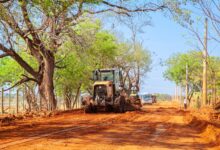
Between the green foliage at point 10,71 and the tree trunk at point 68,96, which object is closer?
the green foliage at point 10,71

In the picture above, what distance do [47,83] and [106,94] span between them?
441 cm

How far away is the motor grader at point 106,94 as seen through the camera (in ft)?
110

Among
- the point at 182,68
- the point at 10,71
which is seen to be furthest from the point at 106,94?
the point at 182,68

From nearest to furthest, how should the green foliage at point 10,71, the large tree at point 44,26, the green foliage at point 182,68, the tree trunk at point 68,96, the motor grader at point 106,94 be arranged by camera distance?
the large tree at point 44,26, the motor grader at point 106,94, the green foliage at point 10,71, the tree trunk at point 68,96, the green foliage at point 182,68

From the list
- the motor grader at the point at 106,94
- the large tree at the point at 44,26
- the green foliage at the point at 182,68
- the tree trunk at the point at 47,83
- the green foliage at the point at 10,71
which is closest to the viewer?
the large tree at the point at 44,26

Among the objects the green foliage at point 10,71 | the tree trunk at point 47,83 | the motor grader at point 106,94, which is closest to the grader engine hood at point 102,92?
the motor grader at point 106,94

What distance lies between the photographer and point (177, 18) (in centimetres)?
2617

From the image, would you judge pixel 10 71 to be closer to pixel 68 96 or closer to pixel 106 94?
pixel 68 96

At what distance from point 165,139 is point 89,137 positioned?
2593 millimetres

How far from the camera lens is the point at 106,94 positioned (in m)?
33.8

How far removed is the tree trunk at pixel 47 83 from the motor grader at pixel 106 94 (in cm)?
258

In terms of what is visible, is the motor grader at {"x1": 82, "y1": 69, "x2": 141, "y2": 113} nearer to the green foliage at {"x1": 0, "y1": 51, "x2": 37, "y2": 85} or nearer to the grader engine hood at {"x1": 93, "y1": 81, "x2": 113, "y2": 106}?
the grader engine hood at {"x1": 93, "y1": 81, "x2": 113, "y2": 106}

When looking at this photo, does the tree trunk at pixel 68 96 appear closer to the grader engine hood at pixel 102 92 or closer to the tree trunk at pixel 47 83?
the grader engine hood at pixel 102 92

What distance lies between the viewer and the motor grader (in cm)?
3341
